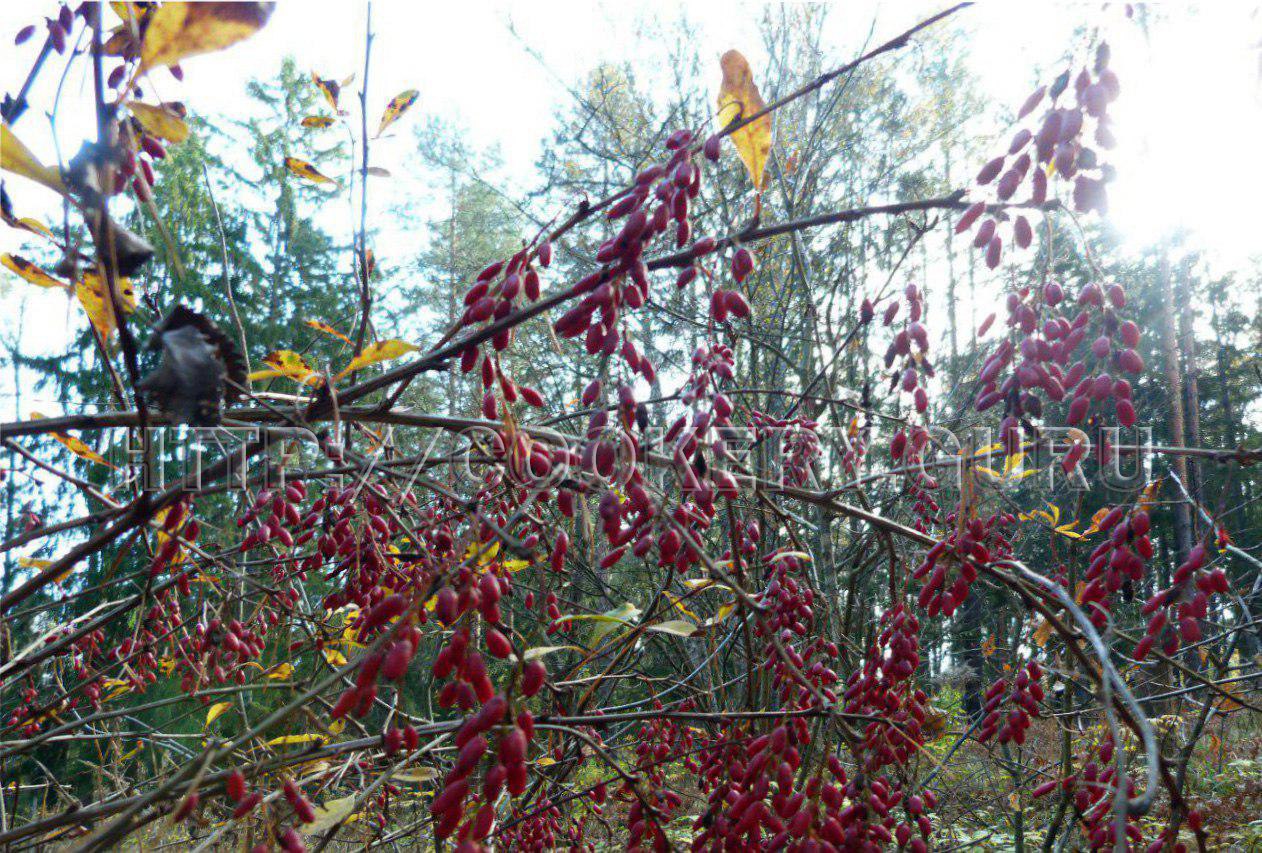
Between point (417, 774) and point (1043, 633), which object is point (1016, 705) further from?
point (417, 774)

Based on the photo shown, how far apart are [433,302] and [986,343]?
9.22 m

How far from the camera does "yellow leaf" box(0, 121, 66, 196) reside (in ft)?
2.16

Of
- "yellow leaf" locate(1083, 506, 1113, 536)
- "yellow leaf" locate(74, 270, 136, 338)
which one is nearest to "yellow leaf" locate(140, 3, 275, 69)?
"yellow leaf" locate(74, 270, 136, 338)

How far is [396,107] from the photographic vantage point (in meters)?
1.37

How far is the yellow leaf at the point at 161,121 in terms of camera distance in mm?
836

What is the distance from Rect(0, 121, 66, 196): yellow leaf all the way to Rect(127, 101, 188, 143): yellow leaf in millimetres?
180

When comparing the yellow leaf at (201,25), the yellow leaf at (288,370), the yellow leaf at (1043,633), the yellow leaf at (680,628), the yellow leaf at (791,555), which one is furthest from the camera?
the yellow leaf at (791,555)

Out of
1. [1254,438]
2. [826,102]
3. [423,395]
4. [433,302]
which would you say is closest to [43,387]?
[423,395]

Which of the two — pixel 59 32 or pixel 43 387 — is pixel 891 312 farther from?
pixel 43 387

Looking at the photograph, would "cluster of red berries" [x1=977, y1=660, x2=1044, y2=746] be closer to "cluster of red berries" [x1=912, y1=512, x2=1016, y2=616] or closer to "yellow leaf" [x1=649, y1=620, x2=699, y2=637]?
"cluster of red berries" [x1=912, y1=512, x2=1016, y2=616]

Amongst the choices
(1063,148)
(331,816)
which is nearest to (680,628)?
(331,816)

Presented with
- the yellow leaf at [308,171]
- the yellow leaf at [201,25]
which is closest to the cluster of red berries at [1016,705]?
the yellow leaf at [201,25]

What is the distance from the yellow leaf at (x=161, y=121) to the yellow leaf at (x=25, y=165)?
18 centimetres

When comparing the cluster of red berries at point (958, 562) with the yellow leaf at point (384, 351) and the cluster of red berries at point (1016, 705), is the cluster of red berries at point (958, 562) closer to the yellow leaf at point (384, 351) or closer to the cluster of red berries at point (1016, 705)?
the cluster of red berries at point (1016, 705)
